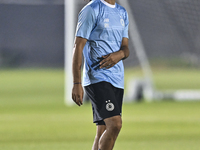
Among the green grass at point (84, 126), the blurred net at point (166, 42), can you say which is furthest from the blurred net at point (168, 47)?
the green grass at point (84, 126)

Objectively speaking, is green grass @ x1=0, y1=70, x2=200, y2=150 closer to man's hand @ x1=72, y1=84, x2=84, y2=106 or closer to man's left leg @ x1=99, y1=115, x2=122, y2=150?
man's left leg @ x1=99, y1=115, x2=122, y2=150

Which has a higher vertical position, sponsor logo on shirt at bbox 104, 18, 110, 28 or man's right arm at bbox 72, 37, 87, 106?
sponsor logo on shirt at bbox 104, 18, 110, 28

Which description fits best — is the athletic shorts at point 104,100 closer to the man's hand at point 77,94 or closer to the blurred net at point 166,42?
the man's hand at point 77,94

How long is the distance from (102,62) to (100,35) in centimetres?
28

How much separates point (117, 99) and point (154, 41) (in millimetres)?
43860

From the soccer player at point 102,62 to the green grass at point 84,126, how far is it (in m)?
2.43

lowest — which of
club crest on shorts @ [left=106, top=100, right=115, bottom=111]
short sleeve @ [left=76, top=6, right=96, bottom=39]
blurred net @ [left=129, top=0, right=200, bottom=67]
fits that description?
club crest on shorts @ [left=106, top=100, right=115, bottom=111]

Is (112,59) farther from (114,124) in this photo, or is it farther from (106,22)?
(114,124)

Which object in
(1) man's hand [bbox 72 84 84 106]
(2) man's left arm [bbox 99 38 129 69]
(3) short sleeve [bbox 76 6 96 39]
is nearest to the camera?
(1) man's hand [bbox 72 84 84 106]

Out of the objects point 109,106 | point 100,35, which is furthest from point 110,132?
point 100,35

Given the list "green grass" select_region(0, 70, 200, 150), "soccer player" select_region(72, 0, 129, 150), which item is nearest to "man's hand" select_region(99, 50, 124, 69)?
"soccer player" select_region(72, 0, 129, 150)

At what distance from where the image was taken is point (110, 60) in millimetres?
5586

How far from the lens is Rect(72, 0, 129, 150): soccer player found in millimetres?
5473

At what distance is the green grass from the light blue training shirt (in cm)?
248
